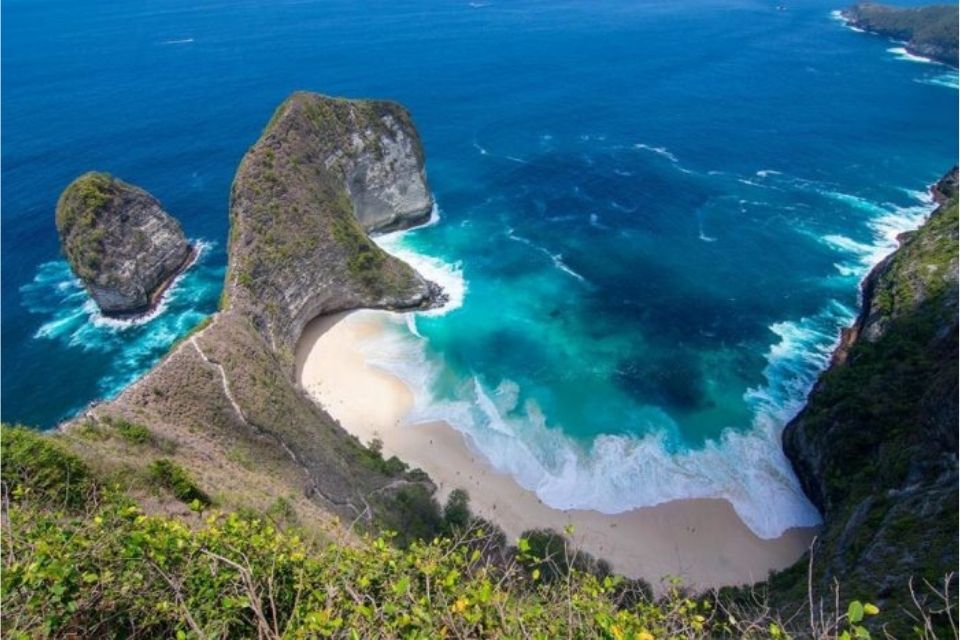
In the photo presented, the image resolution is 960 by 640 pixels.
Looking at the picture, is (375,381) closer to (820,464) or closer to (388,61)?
(820,464)

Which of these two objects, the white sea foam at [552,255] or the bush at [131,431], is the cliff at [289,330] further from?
the white sea foam at [552,255]

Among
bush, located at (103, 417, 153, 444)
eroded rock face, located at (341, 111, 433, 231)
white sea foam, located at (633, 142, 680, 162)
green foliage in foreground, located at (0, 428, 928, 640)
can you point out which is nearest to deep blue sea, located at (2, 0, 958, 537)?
white sea foam, located at (633, 142, 680, 162)

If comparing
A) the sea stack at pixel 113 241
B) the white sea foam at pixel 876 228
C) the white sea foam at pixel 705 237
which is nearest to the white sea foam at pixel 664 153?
the white sea foam at pixel 705 237

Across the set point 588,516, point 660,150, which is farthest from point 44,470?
point 660,150

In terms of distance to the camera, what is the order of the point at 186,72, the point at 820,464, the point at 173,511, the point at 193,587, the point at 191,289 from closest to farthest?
the point at 193,587 < the point at 173,511 < the point at 820,464 < the point at 191,289 < the point at 186,72

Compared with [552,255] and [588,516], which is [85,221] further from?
[588,516]

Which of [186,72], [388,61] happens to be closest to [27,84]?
[186,72]
